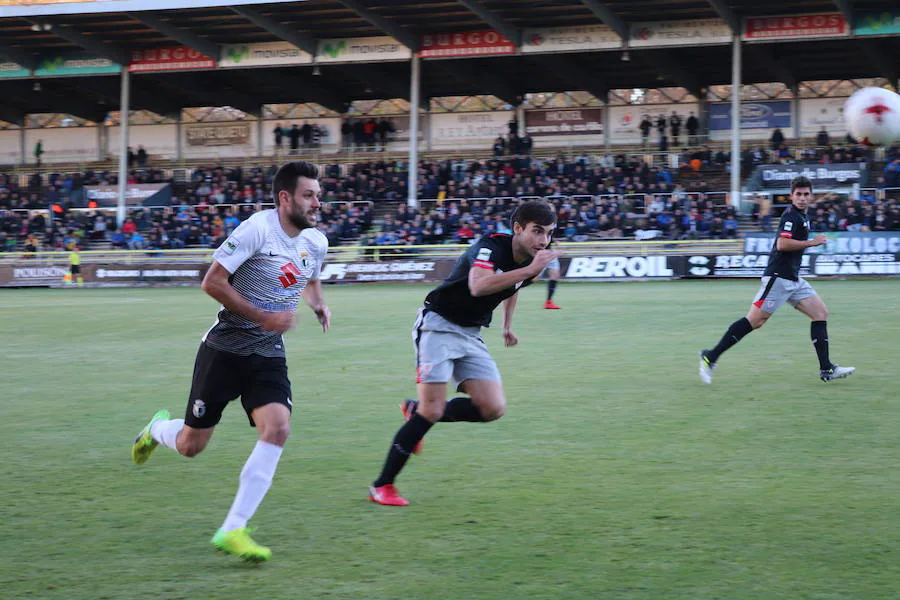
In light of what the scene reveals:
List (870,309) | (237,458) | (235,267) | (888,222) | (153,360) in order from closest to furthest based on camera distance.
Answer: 1. (235,267)
2. (237,458)
3. (153,360)
4. (870,309)
5. (888,222)

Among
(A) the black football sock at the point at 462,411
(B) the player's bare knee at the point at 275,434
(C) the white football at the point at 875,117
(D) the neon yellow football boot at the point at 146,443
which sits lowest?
(D) the neon yellow football boot at the point at 146,443

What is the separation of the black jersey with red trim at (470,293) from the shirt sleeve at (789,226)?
493 centimetres

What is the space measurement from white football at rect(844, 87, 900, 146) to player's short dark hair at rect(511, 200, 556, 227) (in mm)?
9046

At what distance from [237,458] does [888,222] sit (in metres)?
29.9

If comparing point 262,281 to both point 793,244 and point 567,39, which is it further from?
point 567,39

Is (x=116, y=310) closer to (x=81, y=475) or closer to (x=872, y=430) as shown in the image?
(x=81, y=475)

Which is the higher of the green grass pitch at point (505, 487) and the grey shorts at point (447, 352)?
the grey shorts at point (447, 352)

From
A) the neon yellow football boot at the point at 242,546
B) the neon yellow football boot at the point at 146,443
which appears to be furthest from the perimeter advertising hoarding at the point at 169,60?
the neon yellow football boot at the point at 242,546

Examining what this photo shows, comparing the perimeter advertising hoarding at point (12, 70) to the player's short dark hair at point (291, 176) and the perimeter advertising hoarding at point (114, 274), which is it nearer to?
the perimeter advertising hoarding at point (114, 274)

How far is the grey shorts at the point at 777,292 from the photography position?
34.1 ft

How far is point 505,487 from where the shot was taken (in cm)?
629

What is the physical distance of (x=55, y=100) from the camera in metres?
54.1

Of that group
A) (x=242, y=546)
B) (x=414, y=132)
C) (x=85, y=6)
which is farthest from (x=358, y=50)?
(x=242, y=546)

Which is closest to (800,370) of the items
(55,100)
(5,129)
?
(55,100)
